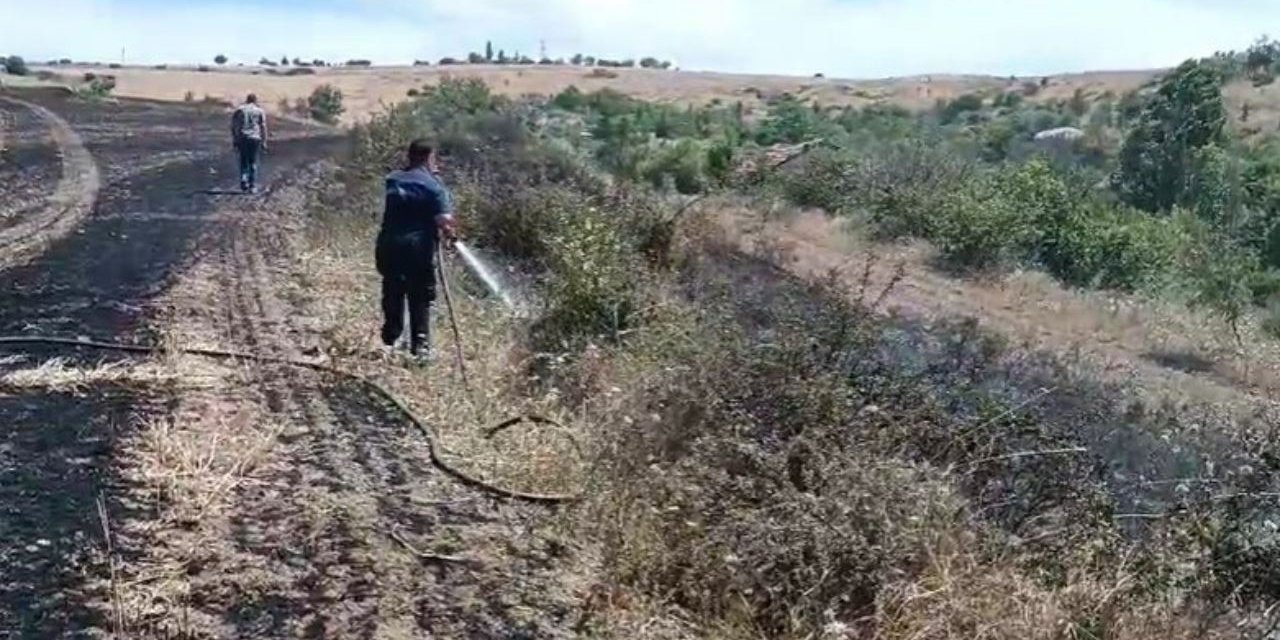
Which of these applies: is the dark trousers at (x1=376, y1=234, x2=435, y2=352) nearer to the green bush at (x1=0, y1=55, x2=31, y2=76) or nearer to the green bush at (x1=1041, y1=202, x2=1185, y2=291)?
the green bush at (x1=1041, y1=202, x2=1185, y2=291)

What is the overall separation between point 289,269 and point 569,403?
18.1ft

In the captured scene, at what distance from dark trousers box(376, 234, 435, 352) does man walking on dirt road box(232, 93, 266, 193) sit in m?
11.9

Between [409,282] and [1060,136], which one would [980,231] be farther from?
[1060,136]

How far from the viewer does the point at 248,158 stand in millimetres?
22422

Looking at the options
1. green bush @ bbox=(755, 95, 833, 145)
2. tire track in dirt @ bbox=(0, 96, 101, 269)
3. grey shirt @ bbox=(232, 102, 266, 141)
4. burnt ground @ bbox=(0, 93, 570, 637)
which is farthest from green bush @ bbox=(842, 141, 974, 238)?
burnt ground @ bbox=(0, 93, 570, 637)

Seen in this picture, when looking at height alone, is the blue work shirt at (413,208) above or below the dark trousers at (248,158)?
above

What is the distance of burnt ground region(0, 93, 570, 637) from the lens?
6.02 metres

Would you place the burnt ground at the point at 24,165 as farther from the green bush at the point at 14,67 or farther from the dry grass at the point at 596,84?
the green bush at the point at 14,67

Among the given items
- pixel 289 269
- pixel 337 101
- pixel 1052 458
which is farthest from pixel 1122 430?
pixel 337 101

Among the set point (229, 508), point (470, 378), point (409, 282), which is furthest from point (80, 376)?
point (229, 508)

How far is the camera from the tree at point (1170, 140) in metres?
36.3

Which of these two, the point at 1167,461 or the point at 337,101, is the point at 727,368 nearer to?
the point at 1167,461

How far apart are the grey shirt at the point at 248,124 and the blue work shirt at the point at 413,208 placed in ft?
39.2

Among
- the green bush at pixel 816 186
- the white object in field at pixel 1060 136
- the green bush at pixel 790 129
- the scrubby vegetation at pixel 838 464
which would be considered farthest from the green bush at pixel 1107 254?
the white object in field at pixel 1060 136
